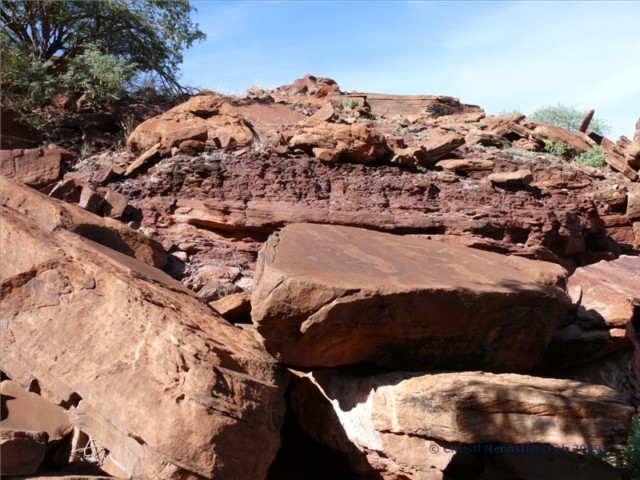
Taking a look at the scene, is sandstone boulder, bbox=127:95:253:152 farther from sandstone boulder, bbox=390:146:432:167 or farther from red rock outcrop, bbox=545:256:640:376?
red rock outcrop, bbox=545:256:640:376

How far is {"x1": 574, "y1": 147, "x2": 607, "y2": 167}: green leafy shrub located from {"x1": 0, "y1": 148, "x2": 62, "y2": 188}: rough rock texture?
7.70 meters

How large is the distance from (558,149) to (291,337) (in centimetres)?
828

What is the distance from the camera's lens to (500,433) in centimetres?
334

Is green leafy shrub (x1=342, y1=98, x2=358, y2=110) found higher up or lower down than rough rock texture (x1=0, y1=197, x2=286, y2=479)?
higher up

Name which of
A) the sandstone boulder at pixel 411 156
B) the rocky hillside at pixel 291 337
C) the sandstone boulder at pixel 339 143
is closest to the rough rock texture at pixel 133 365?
the rocky hillside at pixel 291 337

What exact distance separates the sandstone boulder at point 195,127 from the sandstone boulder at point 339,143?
0.84 m

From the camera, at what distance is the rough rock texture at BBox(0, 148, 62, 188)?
613 cm

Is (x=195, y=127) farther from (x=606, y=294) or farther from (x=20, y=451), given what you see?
(x=20, y=451)

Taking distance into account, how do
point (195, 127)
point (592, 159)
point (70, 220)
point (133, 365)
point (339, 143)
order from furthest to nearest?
point (592, 159) → point (195, 127) → point (339, 143) → point (70, 220) → point (133, 365)

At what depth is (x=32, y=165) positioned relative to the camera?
6344 millimetres

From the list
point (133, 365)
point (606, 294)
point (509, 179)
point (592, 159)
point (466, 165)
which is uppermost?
point (592, 159)

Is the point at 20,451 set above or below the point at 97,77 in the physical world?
below

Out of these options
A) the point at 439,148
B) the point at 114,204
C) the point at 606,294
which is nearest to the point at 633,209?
the point at 439,148

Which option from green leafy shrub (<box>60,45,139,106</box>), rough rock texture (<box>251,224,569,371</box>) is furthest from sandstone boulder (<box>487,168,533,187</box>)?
green leafy shrub (<box>60,45,139,106</box>)
